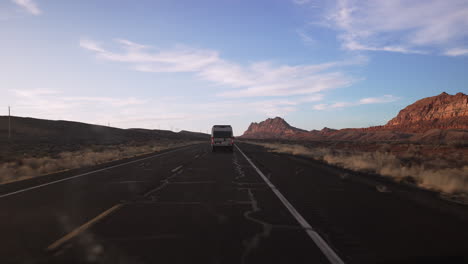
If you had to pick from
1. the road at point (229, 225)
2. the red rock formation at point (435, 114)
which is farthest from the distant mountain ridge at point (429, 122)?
the road at point (229, 225)

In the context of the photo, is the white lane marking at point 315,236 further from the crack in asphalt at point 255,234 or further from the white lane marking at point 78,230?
the white lane marking at point 78,230

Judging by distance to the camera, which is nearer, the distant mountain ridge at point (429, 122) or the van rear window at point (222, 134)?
the van rear window at point (222, 134)

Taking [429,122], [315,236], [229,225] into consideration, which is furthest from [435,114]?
[229,225]

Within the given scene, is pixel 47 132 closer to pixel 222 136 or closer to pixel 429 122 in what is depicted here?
pixel 222 136

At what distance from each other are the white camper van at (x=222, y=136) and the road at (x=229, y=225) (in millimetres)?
21562

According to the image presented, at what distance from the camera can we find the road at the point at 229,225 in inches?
182

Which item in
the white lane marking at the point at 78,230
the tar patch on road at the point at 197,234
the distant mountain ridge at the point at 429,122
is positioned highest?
the distant mountain ridge at the point at 429,122

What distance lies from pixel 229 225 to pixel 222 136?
2666cm

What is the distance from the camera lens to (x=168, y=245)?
501 centimetres

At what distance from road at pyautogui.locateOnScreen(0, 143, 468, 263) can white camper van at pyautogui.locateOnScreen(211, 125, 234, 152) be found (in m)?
21.6

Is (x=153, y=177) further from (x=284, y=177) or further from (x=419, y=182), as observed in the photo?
(x=419, y=182)

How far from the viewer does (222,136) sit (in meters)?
32.8

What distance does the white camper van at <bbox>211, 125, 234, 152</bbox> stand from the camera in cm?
3253

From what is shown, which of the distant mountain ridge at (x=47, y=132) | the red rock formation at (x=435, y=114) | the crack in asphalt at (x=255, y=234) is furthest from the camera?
the red rock formation at (x=435, y=114)
